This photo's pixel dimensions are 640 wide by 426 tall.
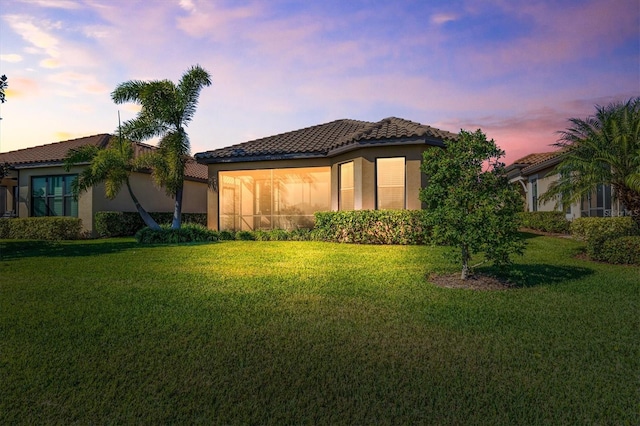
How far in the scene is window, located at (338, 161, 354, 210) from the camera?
51.4ft

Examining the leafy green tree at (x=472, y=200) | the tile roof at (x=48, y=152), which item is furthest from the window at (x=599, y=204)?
the tile roof at (x=48, y=152)

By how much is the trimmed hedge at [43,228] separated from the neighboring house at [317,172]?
6018mm

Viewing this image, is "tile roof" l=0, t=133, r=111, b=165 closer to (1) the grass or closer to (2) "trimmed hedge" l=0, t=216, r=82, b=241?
(2) "trimmed hedge" l=0, t=216, r=82, b=241

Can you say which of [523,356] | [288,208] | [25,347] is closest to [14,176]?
[288,208]

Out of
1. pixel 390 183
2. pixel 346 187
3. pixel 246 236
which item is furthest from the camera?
pixel 346 187

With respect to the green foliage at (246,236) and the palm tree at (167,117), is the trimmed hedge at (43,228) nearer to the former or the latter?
the palm tree at (167,117)

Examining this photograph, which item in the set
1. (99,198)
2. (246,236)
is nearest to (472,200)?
(246,236)

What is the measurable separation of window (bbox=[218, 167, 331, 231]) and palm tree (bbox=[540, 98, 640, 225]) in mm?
9413

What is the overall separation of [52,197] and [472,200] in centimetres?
1990

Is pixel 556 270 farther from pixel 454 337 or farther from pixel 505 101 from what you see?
pixel 505 101

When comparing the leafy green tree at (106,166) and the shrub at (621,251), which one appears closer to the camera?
the shrub at (621,251)

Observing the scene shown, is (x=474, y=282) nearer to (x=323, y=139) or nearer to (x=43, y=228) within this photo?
(x=323, y=139)

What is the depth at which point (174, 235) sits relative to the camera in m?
15.1

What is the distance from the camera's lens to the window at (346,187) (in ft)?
51.4
